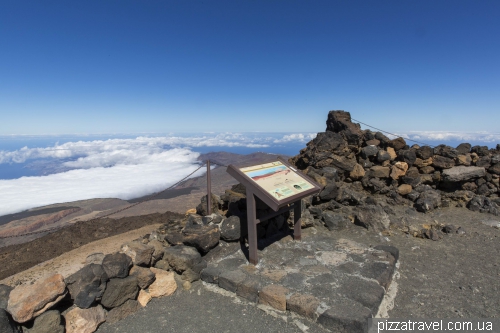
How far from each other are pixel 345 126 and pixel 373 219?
5.66m

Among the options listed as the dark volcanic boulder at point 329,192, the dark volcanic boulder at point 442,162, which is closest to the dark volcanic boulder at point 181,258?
the dark volcanic boulder at point 329,192

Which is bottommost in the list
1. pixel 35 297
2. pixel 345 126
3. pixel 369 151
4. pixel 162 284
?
pixel 162 284

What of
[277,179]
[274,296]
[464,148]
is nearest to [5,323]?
[274,296]

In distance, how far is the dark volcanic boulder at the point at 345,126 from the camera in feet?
38.9

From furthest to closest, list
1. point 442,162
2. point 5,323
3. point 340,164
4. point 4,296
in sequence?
point 442,162, point 340,164, point 4,296, point 5,323

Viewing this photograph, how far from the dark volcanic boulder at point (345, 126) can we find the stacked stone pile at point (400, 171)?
44 millimetres

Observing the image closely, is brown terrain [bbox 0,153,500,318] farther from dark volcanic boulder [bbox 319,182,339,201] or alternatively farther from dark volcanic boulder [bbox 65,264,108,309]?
dark volcanic boulder [bbox 319,182,339,201]

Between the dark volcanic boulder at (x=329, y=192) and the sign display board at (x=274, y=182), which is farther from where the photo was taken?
the dark volcanic boulder at (x=329, y=192)

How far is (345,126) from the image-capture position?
12.4 m

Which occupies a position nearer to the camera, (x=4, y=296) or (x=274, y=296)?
(x=4, y=296)

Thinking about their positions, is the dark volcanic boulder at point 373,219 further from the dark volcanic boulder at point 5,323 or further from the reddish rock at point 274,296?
the dark volcanic boulder at point 5,323

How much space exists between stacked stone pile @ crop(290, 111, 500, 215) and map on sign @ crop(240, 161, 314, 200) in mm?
2949

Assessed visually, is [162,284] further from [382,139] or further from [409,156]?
[382,139]

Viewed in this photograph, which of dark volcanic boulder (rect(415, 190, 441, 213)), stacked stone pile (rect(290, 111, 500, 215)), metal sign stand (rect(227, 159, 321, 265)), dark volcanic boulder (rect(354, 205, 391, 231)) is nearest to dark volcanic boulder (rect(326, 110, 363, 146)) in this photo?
stacked stone pile (rect(290, 111, 500, 215))
